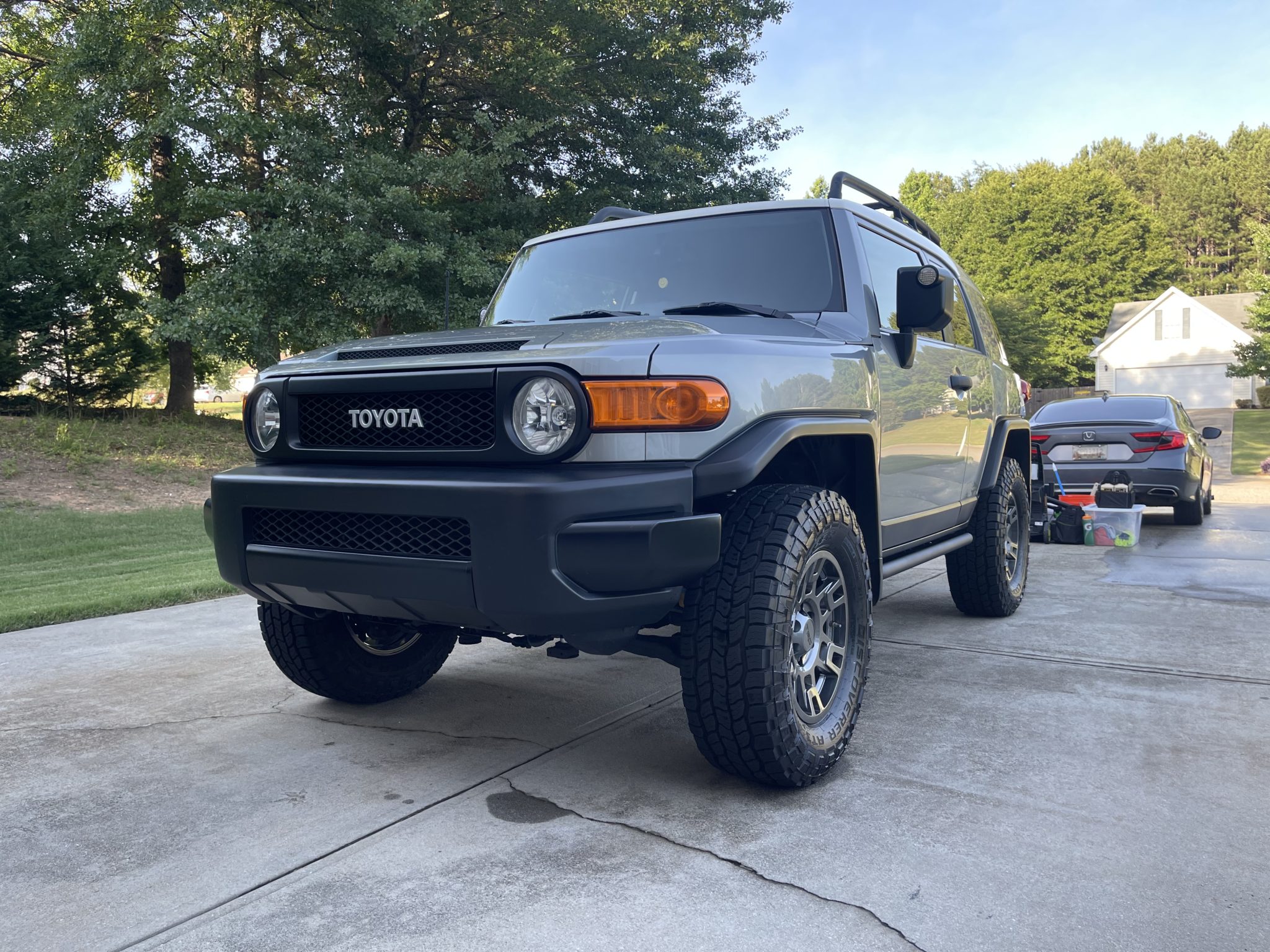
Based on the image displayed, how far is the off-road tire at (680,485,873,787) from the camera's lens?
112 inches

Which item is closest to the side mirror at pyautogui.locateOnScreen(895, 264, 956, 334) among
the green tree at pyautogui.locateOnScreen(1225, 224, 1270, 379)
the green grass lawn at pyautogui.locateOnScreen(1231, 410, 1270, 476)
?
the green grass lawn at pyautogui.locateOnScreen(1231, 410, 1270, 476)

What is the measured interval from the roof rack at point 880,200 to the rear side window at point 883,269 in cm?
21

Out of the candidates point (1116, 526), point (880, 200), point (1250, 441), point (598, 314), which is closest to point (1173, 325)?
point (1250, 441)

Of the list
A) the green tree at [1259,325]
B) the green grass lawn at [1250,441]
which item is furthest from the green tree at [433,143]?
the green tree at [1259,325]

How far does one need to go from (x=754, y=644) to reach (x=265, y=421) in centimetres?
184

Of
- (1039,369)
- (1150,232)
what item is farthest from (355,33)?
(1150,232)

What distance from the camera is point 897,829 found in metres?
2.78

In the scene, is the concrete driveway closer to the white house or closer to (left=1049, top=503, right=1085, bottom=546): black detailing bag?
(left=1049, top=503, right=1085, bottom=546): black detailing bag

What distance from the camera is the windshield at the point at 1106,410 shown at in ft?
35.2

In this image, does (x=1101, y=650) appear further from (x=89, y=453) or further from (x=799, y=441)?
(x=89, y=453)

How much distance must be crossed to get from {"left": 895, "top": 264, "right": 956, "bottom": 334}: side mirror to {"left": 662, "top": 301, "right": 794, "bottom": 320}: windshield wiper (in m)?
0.47

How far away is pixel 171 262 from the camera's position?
21.6 metres

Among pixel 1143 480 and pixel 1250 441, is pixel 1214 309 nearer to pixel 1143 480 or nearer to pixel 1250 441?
pixel 1250 441

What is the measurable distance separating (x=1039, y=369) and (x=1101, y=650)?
5345 centimetres
